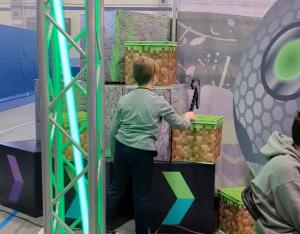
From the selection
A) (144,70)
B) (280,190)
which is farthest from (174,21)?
(280,190)

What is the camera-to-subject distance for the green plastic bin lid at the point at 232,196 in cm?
275

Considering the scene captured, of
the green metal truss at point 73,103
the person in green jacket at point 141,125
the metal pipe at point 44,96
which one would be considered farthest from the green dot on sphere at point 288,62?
the metal pipe at point 44,96

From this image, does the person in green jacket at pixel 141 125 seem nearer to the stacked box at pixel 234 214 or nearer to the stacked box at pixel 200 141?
the stacked box at pixel 200 141

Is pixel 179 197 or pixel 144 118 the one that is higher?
pixel 144 118

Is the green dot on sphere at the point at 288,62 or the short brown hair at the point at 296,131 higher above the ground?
the green dot on sphere at the point at 288,62

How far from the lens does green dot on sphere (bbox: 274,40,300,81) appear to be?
264cm

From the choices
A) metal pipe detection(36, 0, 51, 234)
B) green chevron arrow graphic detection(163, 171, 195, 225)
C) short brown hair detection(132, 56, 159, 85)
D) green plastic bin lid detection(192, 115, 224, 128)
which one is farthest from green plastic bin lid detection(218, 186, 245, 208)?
metal pipe detection(36, 0, 51, 234)

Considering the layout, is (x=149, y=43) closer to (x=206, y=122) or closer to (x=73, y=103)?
(x=206, y=122)

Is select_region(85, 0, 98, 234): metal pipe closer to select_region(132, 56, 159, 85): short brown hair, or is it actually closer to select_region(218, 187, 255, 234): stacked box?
select_region(132, 56, 159, 85): short brown hair

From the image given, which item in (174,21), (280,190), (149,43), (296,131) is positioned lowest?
(280,190)

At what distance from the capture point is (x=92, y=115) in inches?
65.3

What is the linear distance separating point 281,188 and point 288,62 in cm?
148

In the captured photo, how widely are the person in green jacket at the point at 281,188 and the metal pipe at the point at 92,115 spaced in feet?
2.04

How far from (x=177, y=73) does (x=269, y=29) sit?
0.70 metres
